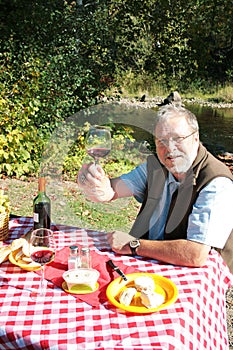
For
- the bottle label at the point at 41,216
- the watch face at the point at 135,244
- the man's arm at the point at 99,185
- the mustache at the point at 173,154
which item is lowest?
the watch face at the point at 135,244

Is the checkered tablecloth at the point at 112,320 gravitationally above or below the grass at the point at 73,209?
above

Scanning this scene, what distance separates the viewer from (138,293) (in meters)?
1.60

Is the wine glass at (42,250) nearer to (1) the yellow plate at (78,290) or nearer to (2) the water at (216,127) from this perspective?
(1) the yellow plate at (78,290)

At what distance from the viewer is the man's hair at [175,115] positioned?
6.62 feet

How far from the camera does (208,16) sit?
23.9ft

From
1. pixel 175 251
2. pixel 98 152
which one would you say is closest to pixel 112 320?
pixel 175 251

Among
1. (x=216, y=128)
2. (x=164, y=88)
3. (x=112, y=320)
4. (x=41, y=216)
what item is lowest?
(x=216, y=128)

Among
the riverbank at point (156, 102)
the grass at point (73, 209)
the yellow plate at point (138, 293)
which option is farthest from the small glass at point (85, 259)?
the riverbank at point (156, 102)

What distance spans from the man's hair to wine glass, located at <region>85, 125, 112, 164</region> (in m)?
0.24

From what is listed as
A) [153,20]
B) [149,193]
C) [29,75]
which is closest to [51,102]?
[29,75]

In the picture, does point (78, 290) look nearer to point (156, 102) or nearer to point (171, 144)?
point (171, 144)

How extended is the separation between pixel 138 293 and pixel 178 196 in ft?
1.95

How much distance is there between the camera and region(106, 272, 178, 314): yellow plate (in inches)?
59.4

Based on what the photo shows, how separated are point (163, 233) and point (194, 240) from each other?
0.37m
